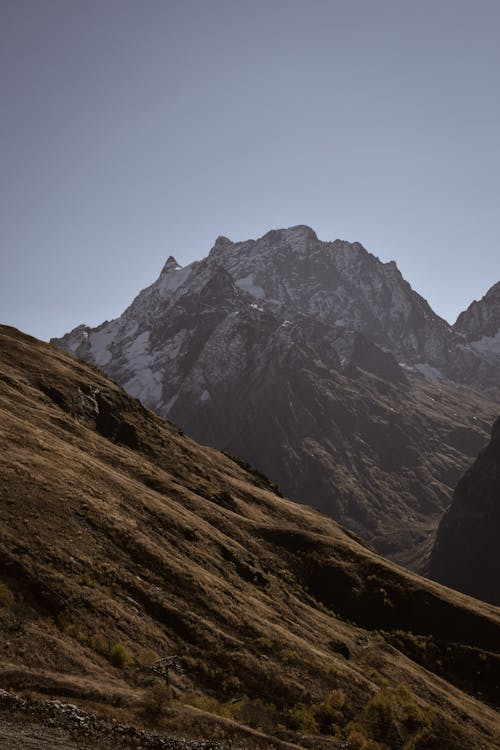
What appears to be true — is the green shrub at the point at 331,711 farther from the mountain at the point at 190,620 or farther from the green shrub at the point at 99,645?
the green shrub at the point at 99,645

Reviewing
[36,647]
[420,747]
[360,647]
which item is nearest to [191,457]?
[360,647]

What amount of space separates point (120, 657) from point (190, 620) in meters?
8.36

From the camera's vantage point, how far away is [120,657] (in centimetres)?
2922

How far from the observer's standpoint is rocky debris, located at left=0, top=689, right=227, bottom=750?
21.3 metres

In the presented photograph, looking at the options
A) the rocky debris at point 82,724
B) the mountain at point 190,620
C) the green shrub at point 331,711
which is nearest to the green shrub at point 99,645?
the mountain at point 190,620

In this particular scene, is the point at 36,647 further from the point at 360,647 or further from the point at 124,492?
the point at 360,647

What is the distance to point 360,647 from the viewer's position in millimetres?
51094

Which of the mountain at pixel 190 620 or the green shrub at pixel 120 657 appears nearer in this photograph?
the mountain at pixel 190 620

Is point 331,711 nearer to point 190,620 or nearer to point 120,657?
point 190,620

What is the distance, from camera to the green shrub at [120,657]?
28969mm

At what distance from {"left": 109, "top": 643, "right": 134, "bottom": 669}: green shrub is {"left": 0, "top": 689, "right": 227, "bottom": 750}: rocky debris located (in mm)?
6066

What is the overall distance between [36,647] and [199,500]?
38.2 meters

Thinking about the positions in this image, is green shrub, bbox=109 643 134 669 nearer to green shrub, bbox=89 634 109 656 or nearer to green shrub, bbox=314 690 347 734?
green shrub, bbox=89 634 109 656

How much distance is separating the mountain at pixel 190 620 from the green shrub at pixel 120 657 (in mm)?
78
